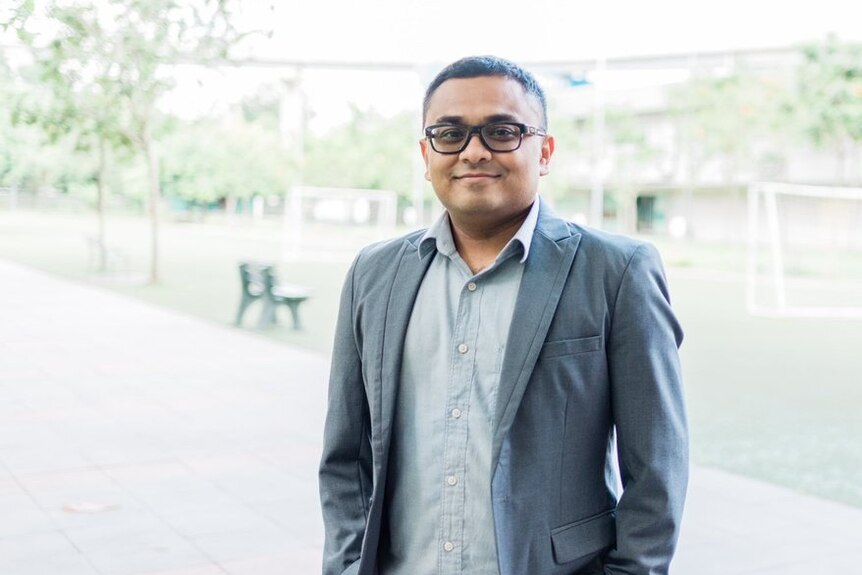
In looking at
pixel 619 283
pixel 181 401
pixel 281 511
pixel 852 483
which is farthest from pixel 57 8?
pixel 619 283

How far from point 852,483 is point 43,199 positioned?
13.2 m

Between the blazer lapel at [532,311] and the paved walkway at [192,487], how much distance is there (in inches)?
108

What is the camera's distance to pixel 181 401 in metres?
7.75

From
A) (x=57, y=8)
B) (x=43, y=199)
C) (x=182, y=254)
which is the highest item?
(x=57, y=8)

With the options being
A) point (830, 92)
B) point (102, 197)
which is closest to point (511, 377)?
point (102, 197)

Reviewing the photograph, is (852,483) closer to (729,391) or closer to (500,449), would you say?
(729,391)

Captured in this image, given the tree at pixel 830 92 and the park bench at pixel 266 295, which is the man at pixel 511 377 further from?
the tree at pixel 830 92

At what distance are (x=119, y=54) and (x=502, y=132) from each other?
43.8 feet

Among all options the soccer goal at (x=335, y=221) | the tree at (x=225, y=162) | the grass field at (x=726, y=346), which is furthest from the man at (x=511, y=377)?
the tree at (x=225, y=162)

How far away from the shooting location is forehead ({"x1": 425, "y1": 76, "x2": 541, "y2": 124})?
1.80 metres

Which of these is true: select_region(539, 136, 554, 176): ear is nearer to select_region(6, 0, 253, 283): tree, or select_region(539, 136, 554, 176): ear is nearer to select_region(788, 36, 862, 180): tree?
select_region(6, 0, 253, 283): tree

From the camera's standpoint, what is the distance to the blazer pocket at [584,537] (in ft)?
5.66

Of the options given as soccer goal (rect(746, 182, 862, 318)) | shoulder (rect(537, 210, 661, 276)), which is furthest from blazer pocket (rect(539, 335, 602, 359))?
soccer goal (rect(746, 182, 862, 318))

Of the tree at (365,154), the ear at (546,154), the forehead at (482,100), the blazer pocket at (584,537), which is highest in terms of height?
the tree at (365,154)
